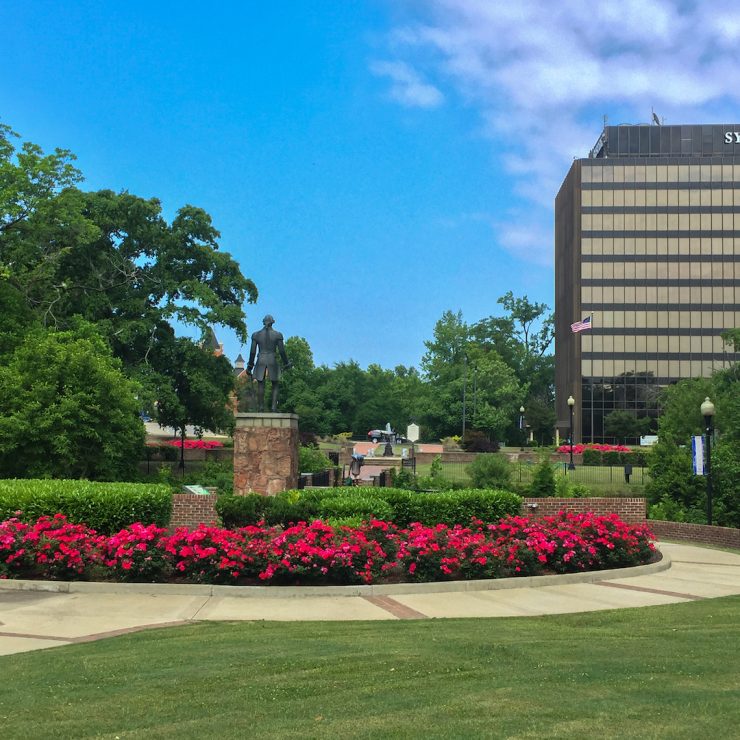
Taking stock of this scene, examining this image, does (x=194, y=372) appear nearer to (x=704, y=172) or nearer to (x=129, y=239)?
(x=129, y=239)

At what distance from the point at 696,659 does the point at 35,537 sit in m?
9.64

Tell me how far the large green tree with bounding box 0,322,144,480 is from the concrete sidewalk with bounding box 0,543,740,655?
50.3 feet

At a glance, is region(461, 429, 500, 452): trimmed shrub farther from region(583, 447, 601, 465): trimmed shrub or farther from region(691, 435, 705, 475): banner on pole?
region(691, 435, 705, 475): banner on pole

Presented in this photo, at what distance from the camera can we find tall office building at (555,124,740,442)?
3462 inches

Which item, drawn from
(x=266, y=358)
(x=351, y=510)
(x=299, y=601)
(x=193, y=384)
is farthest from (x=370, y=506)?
(x=193, y=384)

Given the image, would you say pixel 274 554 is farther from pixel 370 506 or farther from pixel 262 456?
pixel 262 456

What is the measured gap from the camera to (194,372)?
37562 millimetres

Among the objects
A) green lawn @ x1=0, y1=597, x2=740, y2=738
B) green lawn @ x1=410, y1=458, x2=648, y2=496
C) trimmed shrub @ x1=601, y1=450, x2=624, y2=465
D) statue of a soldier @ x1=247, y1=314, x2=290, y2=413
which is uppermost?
statue of a soldier @ x1=247, y1=314, x2=290, y2=413

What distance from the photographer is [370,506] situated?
14914mm

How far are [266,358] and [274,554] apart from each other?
410 inches

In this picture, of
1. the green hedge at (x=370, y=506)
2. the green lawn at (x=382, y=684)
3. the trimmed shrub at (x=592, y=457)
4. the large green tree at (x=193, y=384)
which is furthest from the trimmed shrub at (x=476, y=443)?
the green lawn at (x=382, y=684)

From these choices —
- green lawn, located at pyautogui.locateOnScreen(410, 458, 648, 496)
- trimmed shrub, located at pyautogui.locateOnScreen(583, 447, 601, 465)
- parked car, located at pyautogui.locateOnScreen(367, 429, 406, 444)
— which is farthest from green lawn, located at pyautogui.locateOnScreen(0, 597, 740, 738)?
parked car, located at pyautogui.locateOnScreen(367, 429, 406, 444)

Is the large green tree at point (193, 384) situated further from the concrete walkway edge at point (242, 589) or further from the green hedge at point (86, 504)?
the concrete walkway edge at point (242, 589)

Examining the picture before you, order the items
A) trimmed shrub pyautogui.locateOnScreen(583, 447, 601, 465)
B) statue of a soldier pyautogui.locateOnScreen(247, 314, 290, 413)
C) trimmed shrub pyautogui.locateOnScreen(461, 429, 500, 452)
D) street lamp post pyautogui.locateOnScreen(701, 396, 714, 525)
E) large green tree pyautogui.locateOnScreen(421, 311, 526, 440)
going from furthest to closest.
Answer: large green tree pyautogui.locateOnScreen(421, 311, 526, 440) → trimmed shrub pyautogui.locateOnScreen(461, 429, 500, 452) → trimmed shrub pyautogui.locateOnScreen(583, 447, 601, 465) → statue of a soldier pyautogui.locateOnScreen(247, 314, 290, 413) → street lamp post pyautogui.locateOnScreen(701, 396, 714, 525)
